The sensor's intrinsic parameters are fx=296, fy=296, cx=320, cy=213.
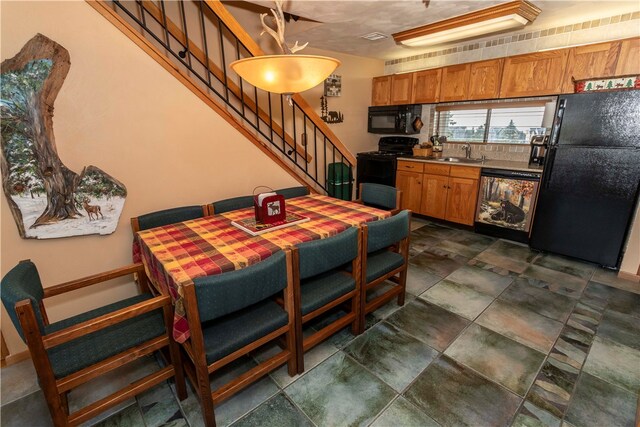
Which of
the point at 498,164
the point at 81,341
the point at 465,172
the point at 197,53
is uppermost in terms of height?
the point at 197,53

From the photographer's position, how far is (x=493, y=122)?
4199 millimetres

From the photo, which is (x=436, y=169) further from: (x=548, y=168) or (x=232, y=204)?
(x=232, y=204)

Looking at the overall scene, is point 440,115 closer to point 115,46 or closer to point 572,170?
point 572,170

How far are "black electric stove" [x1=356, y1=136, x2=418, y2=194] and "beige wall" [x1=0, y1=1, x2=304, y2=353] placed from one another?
2.91 m

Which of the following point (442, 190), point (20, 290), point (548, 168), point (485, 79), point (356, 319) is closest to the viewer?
point (20, 290)

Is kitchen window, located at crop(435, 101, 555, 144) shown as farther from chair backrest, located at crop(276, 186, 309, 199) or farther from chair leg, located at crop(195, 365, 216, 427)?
chair leg, located at crop(195, 365, 216, 427)

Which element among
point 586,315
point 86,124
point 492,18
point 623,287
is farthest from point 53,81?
point 623,287

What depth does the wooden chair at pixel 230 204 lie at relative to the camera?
7.70 ft

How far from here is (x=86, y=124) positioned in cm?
186

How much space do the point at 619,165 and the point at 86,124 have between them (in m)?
4.35

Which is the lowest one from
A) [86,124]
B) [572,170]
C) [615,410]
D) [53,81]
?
[615,410]

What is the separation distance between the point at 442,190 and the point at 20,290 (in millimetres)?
4245

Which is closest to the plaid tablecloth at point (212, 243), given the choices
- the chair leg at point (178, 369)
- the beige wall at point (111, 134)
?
the chair leg at point (178, 369)

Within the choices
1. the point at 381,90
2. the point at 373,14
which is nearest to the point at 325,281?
the point at 373,14
